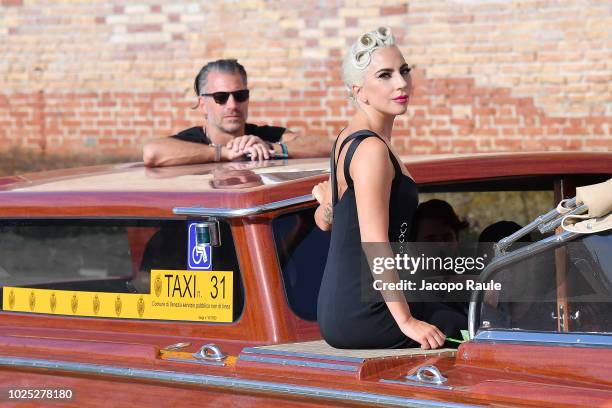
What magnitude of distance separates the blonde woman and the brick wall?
613cm

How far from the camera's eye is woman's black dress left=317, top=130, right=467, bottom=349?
11.5 feet

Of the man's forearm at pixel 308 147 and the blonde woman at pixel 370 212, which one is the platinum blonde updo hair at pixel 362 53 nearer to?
the blonde woman at pixel 370 212

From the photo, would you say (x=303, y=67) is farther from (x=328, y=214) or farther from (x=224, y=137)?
(x=328, y=214)

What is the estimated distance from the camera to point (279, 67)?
10.5m

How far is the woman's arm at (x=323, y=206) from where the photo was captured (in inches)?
144

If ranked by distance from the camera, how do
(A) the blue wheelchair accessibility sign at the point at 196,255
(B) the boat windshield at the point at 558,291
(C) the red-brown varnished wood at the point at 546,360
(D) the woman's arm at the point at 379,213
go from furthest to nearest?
1. (A) the blue wheelchair accessibility sign at the point at 196,255
2. (D) the woman's arm at the point at 379,213
3. (B) the boat windshield at the point at 558,291
4. (C) the red-brown varnished wood at the point at 546,360

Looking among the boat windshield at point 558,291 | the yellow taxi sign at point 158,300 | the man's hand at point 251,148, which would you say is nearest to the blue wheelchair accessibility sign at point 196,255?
the yellow taxi sign at point 158,300

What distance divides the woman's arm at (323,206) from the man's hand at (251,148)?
4.42ft

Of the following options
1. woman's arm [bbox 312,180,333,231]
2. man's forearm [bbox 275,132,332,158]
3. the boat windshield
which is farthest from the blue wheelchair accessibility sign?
man's forearm [bbox 275,132,332,158]

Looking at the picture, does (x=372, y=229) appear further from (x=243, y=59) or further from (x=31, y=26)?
(x=31, y=26)

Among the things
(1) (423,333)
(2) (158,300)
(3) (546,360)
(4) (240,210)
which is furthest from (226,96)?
(3) (546,360)

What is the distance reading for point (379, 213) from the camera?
3396 millimetres

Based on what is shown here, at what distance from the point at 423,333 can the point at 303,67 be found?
23.3 feet

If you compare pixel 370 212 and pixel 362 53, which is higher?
pixel 362 53
